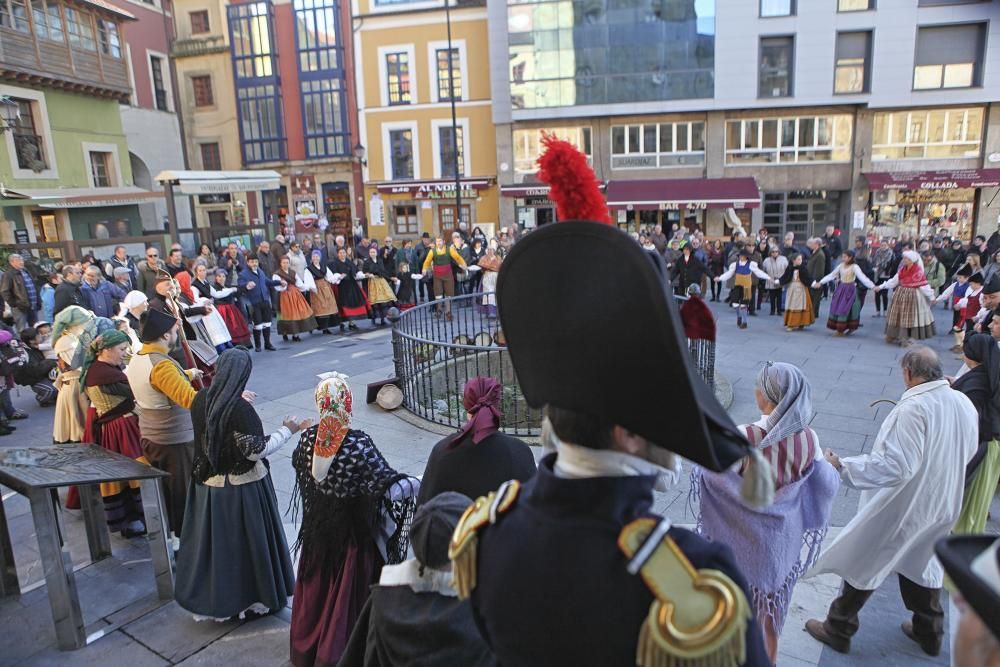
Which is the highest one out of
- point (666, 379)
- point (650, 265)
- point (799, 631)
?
point (650, 265)

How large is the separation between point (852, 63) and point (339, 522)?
88.9 ft

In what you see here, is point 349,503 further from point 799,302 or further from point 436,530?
point 799,302

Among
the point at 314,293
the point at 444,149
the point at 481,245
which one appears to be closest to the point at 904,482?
the point at 314,293

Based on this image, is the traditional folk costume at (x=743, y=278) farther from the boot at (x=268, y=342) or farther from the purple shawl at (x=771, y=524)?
the purple shawl at (x=771, y=524)

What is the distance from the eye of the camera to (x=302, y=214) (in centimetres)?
2997

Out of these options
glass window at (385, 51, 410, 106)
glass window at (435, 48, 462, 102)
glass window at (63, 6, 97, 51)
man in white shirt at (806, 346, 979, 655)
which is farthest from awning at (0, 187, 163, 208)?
man in white shirt at (806, 346, 979, 655)

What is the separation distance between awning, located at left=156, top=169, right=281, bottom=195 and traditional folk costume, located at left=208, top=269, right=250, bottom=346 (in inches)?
250

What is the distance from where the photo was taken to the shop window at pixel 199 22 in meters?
30.8

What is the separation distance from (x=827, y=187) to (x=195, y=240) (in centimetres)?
2316

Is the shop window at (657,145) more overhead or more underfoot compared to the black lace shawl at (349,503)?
more overhead

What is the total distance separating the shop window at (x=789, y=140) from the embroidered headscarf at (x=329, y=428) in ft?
83.3

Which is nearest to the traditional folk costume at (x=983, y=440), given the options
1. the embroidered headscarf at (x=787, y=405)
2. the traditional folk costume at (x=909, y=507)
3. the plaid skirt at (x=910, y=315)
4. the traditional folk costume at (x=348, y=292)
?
the traditional folk costume at (x=909, y=507)

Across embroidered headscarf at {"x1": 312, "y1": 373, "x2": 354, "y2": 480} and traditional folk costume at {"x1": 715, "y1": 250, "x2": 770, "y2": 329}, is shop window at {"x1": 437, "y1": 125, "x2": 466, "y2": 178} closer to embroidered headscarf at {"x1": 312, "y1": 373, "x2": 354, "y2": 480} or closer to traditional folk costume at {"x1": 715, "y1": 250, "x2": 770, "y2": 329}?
traditional folk costume at {"x1": 715, "y1": 250, "x2": 770, "y2": 329}

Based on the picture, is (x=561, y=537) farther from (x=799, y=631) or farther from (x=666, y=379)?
(x=799, y=631)
